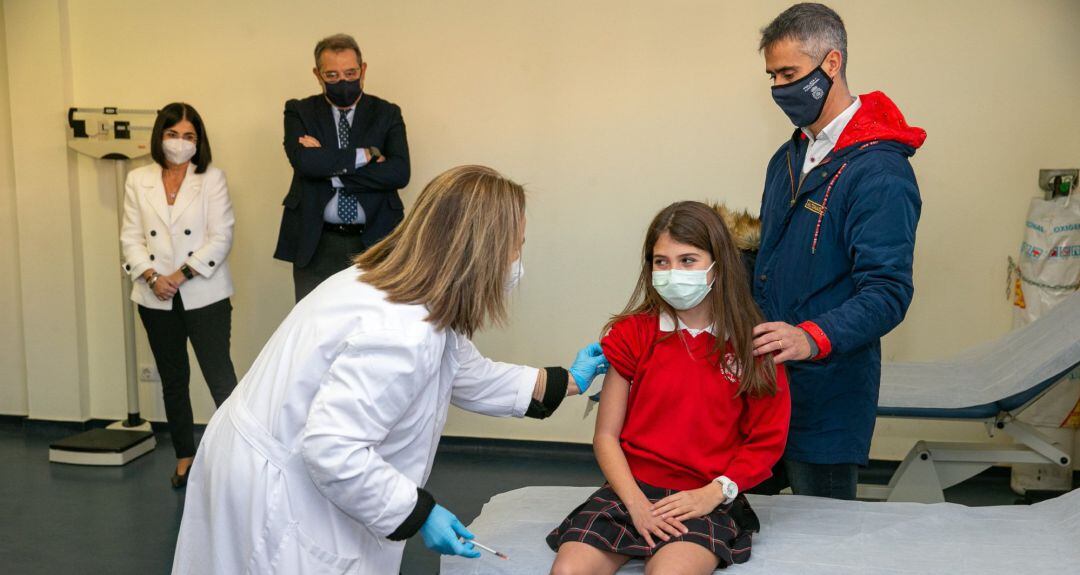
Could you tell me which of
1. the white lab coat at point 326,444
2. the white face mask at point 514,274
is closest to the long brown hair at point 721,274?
the white face mask at point 514,274

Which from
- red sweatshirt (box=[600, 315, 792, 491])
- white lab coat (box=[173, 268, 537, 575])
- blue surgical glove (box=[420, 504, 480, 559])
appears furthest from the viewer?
red sweatshirt (box=[600, 315, 792, 491])

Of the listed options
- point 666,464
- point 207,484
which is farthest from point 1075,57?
point 207,484

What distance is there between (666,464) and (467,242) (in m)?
0.77

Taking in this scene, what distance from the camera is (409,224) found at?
1709mm

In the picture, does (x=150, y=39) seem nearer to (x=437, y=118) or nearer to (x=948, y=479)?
(x=437, y=118)

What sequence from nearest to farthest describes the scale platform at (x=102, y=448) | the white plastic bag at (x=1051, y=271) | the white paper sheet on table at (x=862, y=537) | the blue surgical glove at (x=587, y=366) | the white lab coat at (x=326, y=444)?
the white lab coat at (x=326, y=444) → the white paper sheet on table at (x=862, y=537) → the blue surgical glove at (x=587, y=366) → the white plastic bag at (x=1051, y=271) → the scale platform at (x=102, y=448)

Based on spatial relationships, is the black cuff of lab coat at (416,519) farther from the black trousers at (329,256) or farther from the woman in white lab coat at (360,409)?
the black trousers at (329,256)

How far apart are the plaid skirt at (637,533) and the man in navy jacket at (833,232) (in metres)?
0.29

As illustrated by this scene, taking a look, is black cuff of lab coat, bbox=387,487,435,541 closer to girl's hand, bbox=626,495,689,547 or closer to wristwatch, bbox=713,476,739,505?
girl's hand, bbox=626,495,689,547

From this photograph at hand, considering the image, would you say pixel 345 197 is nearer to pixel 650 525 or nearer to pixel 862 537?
pixel 650 525

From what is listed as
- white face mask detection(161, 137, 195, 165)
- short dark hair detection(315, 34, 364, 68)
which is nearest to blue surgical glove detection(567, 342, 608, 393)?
short dark hair detection(315, 34, 364, 68)

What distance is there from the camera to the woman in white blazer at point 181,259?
3.79 metres

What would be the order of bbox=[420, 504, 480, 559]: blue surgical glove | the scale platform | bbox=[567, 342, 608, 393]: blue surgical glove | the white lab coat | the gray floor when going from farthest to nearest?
1. the scale platform
2. the gray floor
3. bbox=[567, 342, 608, 393]: blue surgical glove
4. bbox=[420, 504, 480, 559]: blue surgical glove
5. the white lab coat

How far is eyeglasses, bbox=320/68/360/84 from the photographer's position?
11.9 ft
